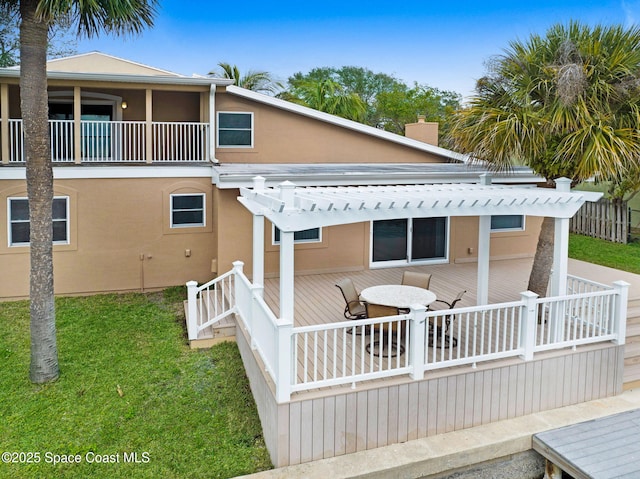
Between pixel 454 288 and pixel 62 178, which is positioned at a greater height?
pixel 62 178

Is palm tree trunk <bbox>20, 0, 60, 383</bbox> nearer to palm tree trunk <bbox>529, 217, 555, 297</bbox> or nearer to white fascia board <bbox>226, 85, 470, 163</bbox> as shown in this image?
white fascia board <bbox>226, 85, 470, 163</bbox>

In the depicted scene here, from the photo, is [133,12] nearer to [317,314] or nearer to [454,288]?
[317,314]

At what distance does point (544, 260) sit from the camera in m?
9.05

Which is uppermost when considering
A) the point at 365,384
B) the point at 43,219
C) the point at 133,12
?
the point at 133,12

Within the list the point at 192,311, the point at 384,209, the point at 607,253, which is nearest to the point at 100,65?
the point at 192,311

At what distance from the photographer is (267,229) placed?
1223cm

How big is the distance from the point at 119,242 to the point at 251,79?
54.9 feet

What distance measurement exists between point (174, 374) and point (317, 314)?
2.69m

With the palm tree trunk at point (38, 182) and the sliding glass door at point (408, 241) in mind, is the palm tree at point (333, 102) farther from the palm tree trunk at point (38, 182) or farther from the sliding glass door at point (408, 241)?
the palm tree trunk at point (38, 182)

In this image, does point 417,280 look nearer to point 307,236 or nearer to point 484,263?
point 484,263

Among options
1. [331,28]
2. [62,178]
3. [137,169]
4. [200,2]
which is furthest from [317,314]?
[331,28]

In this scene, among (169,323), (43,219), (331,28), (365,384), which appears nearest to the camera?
(365,384)

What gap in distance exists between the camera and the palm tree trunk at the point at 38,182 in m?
7.35

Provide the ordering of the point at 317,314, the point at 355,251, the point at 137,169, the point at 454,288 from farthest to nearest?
1. the point at 355,251
2. the point at 137,169
3. the point at 454,288
4. the point at 317,314
